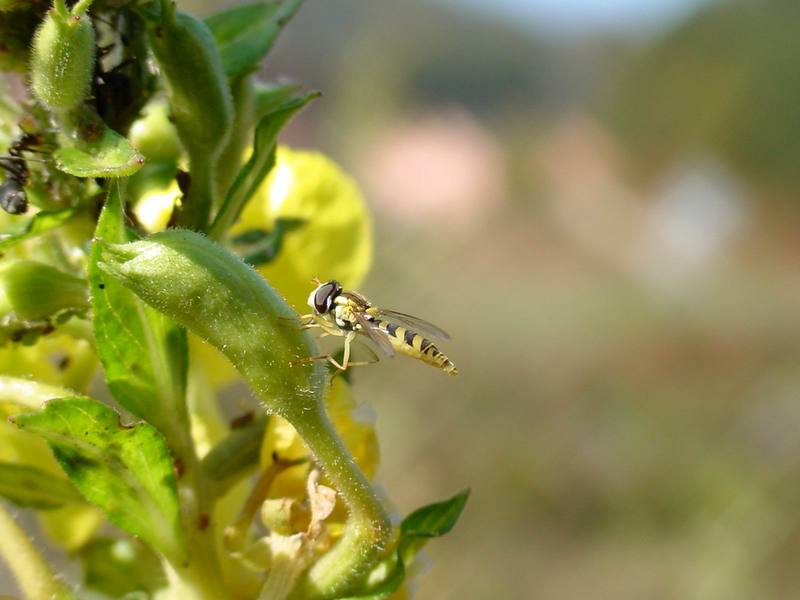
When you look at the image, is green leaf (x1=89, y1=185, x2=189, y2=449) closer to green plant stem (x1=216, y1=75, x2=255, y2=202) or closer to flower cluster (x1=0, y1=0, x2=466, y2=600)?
flower cluster (x1=0, y1=0, x2=466, y2=600)

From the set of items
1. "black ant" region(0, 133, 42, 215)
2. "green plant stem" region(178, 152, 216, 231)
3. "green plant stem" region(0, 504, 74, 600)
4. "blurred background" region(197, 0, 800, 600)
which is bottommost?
"green plant stem" region(0, 504, 74, 600)

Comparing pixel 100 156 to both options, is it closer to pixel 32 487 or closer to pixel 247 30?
pixel 247 30

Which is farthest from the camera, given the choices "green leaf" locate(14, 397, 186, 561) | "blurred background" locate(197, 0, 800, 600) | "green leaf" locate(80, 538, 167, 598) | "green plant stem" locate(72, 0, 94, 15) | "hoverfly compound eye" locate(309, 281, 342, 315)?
"blurred background" locate(197, 0, 800, 600)

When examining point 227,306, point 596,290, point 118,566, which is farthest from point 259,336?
point 596,290

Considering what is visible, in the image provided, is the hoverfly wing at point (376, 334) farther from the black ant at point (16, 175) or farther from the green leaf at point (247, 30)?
the black ant at point (16, 175)

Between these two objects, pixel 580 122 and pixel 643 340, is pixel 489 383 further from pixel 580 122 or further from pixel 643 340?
pixel 580 122

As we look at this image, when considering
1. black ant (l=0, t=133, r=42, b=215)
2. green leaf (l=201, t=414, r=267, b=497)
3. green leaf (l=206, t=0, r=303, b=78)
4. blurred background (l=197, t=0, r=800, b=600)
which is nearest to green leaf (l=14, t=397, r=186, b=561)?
green leaf (l=201, t=414, r=267, b=497)
